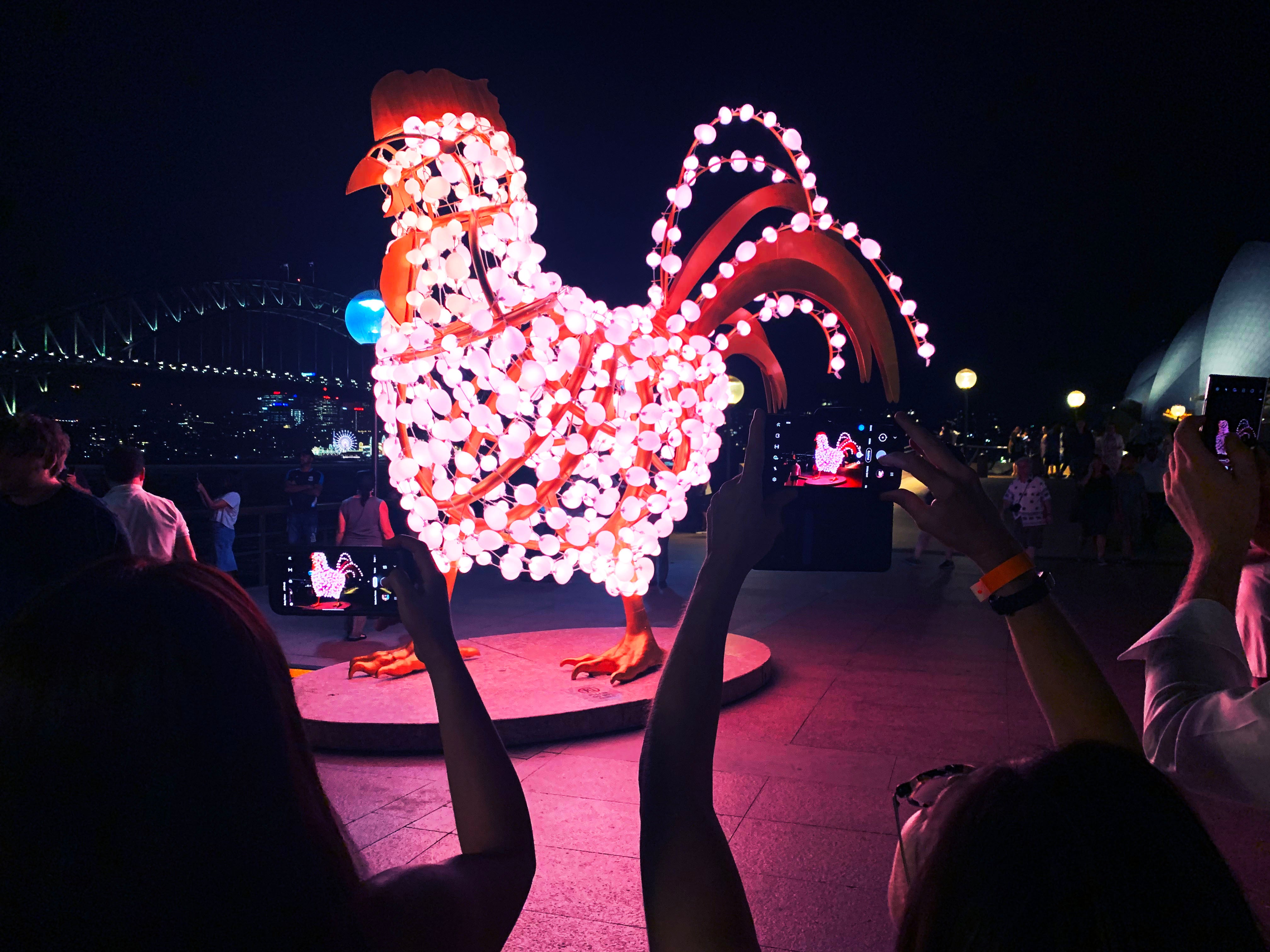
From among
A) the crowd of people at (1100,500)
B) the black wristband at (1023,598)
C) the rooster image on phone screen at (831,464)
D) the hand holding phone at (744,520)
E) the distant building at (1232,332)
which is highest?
the distant building at (1232,332)

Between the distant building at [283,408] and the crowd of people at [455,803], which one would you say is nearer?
the crowd of people at [455,803]

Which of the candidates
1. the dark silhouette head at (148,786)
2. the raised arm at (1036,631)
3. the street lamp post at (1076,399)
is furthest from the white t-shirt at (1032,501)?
the street lamp post at (1076,399)

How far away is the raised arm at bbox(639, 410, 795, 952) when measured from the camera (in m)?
0.99

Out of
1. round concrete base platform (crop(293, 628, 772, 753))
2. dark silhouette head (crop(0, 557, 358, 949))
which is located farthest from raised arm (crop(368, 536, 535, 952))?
round concrete base platform (crop(293, 628, 772, 753))

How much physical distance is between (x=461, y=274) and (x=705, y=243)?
201 cm

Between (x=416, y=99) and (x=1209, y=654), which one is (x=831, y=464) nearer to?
(x=1209, y=654)

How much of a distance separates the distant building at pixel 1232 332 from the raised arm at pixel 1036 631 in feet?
128

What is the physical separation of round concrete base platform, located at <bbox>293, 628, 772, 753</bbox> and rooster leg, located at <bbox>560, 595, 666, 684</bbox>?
66 millimetres

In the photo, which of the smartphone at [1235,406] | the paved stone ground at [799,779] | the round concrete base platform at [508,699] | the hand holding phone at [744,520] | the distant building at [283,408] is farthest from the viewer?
the distant building at [283,408]

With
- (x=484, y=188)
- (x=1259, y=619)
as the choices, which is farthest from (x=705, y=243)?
(x=1259, y=619)

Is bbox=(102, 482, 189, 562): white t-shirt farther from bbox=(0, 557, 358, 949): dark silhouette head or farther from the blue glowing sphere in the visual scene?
bbox=(0, 557, 358, 949): dark silhouette head

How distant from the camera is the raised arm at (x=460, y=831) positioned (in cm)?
99

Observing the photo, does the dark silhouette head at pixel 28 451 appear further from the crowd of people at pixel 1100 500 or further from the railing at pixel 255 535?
the crowd of people at pixel 1100 500

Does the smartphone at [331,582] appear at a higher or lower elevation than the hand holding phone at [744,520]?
lower
